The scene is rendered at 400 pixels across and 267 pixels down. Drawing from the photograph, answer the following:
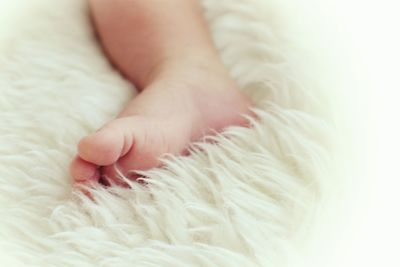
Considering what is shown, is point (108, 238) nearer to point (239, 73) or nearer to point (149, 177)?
point (149, 177)

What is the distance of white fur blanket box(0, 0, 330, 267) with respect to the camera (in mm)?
578

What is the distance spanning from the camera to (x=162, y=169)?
0.65 metres

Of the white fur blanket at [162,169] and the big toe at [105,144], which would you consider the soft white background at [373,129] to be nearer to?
the white fur blanket at [162,169]

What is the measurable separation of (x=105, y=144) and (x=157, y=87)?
15 cm

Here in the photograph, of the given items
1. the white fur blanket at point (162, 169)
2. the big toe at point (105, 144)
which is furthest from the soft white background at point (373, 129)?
the big toe at point (105, 144)

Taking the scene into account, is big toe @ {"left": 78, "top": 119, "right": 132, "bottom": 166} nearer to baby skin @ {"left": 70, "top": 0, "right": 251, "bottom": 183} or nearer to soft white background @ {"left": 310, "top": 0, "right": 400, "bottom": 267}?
baby skin @ {"left": 70, "top": 0, "right": 251, "bottom": 183}

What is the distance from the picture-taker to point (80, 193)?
24.7 inches

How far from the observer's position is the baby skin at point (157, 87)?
24.6 inches

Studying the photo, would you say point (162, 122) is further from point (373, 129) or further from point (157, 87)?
point (373, 129)

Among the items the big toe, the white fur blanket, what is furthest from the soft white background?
the big toe

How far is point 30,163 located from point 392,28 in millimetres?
431

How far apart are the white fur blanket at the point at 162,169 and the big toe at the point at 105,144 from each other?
0.13ft

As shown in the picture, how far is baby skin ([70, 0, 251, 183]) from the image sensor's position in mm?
625

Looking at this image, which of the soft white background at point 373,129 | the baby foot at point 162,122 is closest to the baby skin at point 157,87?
the baby foot at point 162,122
